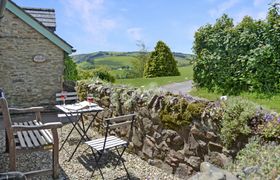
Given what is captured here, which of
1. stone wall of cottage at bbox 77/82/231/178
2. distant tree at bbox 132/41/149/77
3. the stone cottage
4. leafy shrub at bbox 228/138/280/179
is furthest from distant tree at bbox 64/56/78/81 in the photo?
distant tree at bbox 132/41/149/77

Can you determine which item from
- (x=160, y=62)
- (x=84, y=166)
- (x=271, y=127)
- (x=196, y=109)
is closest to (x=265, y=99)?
(x=196, y=109)

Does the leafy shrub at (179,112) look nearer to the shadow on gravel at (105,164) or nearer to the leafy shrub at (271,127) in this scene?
the leafy shrub at (271,127)

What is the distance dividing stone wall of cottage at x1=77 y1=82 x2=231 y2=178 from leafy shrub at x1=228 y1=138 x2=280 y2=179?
0.48 m

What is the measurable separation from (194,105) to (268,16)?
485 centimetres

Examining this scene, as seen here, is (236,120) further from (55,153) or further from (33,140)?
(33,140)

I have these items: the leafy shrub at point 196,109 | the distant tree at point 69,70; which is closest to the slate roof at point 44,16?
the distant tree at point 69,70

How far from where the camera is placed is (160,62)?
61.1ft

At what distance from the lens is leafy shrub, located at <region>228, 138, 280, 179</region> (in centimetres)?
269

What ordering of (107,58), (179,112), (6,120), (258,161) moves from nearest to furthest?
1. (258,161)
2. (6,120)
3. (179,112)
4. (107,58)

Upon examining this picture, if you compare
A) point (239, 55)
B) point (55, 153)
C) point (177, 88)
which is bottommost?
point (55, 153)

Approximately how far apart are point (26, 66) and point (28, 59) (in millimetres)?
283

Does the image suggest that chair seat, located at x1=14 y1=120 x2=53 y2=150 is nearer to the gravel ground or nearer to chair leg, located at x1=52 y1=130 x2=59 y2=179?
chair leg, located at x1=52 y1=130 x2=59 y2=179

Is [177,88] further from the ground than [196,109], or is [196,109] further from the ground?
[196,109]

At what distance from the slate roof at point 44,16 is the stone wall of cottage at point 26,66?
82.1 inches
